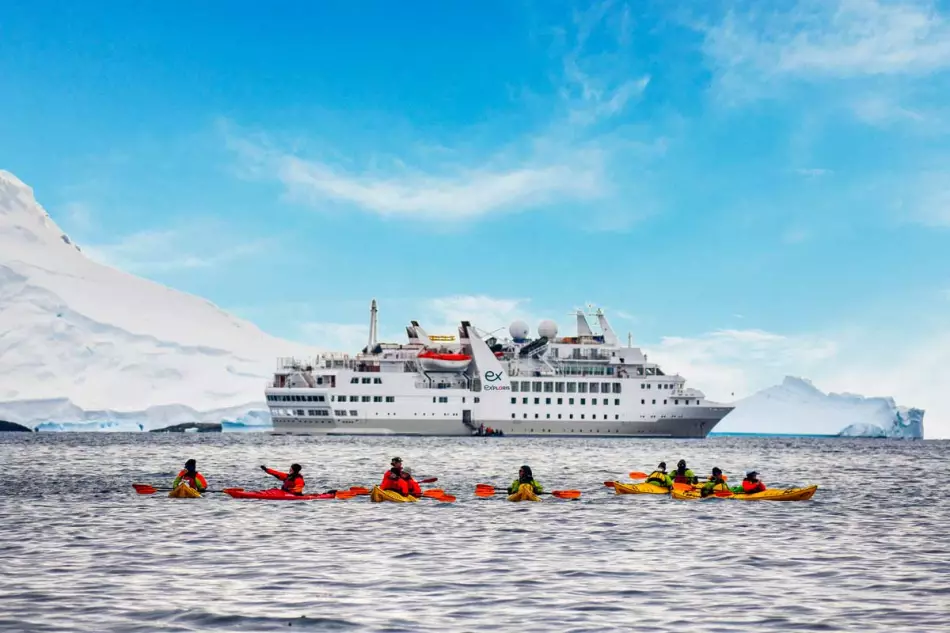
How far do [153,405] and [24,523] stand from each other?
512 ft

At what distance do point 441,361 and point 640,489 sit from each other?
84873mm

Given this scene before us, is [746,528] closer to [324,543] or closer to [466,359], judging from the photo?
[324,543]

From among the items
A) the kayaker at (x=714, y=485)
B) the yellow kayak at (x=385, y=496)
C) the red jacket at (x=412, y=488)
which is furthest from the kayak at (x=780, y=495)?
the yellow kayak at (x=385, y=496)

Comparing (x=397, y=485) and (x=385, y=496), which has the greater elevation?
(x=397, y=485)

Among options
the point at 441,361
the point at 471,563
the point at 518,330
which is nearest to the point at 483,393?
the point at 441,361

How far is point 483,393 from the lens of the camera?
411ft

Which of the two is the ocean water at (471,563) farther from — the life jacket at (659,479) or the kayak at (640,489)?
the life jacket at (659,479)

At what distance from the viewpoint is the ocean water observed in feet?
56.5

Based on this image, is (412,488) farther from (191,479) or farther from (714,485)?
(714,485)

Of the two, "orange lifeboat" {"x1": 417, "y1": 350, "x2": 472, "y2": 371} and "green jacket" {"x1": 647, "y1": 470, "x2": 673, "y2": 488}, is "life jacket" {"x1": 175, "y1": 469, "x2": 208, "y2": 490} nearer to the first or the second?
"green jacket" {"x1": 647, "y1": 470, "x2": 673, "y2": 488}

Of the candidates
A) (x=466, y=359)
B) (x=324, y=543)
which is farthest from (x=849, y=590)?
(x=466, y=359)

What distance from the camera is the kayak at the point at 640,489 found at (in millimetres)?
42000

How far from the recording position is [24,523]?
98.8 feet

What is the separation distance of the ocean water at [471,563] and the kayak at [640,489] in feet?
2.03
